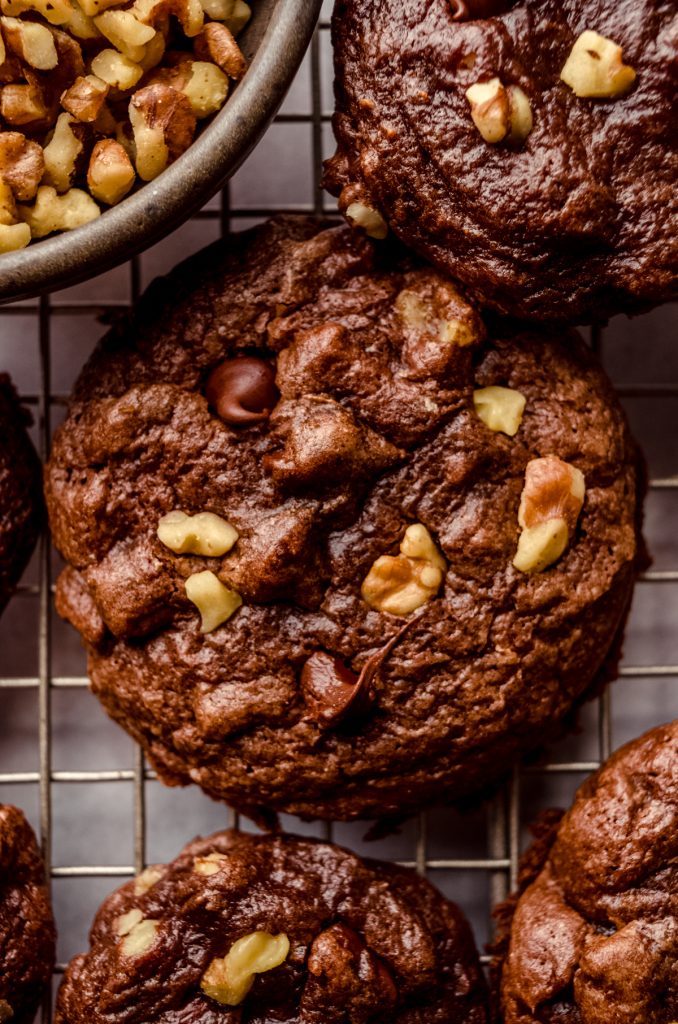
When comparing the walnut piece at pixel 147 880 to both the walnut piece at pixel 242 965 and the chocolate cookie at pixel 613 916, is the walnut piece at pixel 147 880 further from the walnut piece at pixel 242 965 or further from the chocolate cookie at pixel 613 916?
the chocolate cookie at pixel 613 916

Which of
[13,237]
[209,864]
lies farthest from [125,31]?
[209,864]

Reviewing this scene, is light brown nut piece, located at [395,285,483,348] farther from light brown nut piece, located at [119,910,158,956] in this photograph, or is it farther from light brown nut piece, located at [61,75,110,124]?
light brown nut piece, located at [119,910,158,956]

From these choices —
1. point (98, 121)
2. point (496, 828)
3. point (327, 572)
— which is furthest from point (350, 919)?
point (98, 121)

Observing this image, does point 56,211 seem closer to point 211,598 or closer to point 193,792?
point 211,598

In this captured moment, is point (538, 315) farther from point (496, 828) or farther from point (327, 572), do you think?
point (496, 828)

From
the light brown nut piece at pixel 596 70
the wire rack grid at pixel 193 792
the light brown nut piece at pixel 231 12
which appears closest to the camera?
the light brown nut piece at pixel 596 70

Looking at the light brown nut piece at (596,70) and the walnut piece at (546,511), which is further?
the walnut piece at (546,511)

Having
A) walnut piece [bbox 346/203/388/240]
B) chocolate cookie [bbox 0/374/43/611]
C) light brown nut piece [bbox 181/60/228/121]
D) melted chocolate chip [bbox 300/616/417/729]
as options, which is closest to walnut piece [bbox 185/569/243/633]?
melted chocolate chip [bbox 300/616/417/729]

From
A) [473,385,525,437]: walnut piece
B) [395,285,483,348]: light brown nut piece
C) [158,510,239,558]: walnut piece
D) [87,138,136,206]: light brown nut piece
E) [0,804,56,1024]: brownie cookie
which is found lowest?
[0,804,56,1024]: brownie cookie

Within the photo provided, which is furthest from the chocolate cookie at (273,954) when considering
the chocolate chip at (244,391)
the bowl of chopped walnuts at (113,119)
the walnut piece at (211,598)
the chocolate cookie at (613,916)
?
the bowl of chopped walnuts at (113,119)
